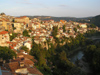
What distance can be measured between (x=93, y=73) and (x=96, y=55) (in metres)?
2.15

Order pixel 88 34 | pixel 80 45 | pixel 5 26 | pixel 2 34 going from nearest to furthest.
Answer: pixel 2 34 → pixel 5 26 → pixel 80 45 → pixel 88 34

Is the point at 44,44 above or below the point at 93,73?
above

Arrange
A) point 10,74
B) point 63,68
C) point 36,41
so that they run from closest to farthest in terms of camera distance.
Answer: point 10,74 < point 63,68 < point 36,41

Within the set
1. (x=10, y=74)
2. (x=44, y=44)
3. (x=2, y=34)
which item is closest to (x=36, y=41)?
(x=44, y=44)

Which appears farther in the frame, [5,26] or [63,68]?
[5,26]

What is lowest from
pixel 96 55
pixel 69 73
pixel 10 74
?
pixel 69 73

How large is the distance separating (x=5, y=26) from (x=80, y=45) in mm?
18164

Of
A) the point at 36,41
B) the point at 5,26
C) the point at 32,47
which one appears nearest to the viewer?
the point at 32,47

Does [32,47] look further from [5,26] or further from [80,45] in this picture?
[80,45]

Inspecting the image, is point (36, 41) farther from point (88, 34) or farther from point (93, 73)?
point (88, 34)

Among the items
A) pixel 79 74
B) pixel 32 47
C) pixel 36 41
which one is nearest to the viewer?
pixel 79 74

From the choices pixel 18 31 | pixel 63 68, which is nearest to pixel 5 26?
pixel 18 31

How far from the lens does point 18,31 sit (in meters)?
19.6

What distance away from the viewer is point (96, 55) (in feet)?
39.7
